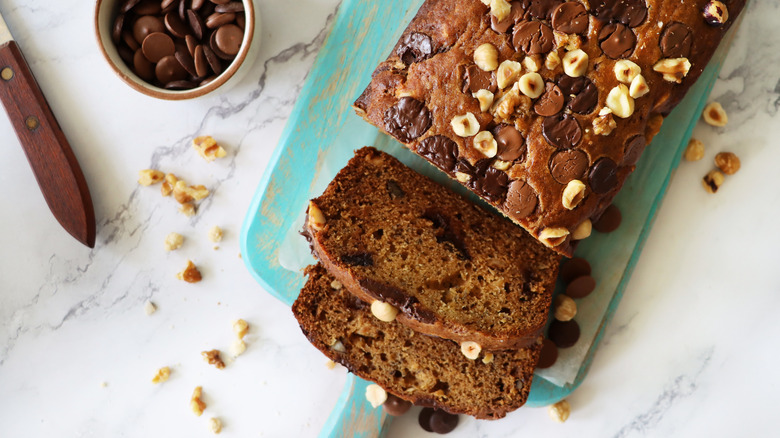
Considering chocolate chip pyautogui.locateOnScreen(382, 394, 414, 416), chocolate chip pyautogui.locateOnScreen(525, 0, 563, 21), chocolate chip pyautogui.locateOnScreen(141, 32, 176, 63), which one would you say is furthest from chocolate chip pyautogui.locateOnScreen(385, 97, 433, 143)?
chocolate chip pyautogui.locateOnScreen(382, 394, 414, 416)

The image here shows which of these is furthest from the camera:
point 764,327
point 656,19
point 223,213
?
point 223,213

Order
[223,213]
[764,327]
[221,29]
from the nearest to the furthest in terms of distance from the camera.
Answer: [221,29]
[764,327]
[223,213]

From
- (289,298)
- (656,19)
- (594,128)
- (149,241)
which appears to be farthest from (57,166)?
(656,19)

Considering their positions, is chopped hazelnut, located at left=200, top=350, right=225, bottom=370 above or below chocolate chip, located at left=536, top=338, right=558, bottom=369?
below

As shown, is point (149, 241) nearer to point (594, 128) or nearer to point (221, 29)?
point (221, 29)

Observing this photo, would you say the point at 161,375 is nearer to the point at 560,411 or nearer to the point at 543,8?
the point at 560,411

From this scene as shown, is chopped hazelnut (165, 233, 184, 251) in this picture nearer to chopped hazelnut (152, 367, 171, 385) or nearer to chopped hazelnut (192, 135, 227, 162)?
chopped hazelnut (192, 135, 227, 162)
